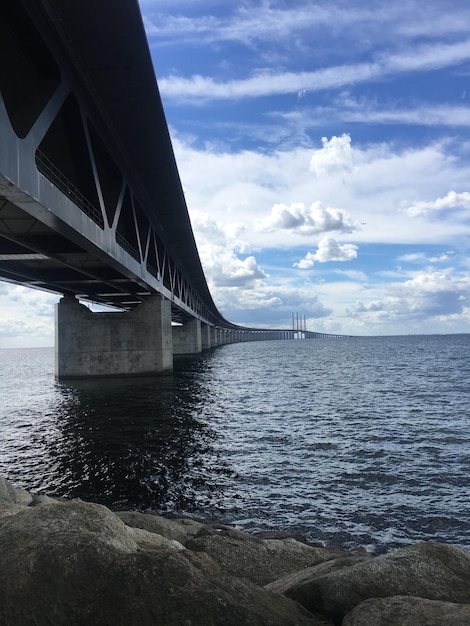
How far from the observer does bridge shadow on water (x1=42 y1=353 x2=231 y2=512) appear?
1208cm

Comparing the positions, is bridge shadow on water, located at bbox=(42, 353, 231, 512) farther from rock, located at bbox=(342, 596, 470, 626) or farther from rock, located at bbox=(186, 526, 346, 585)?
rock, located at bbox=(342, 596, 470, 626)

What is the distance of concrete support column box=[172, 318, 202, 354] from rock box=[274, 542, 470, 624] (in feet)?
274

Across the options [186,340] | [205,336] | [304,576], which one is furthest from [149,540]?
[205,336]

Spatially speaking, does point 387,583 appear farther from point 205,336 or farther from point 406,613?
point 205,336

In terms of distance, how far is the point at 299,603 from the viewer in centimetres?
411

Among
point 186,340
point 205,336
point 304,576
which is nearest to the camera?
point 304,576

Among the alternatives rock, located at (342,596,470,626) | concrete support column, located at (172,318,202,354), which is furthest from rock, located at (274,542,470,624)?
concrete support column, located at (172,318,202,354)

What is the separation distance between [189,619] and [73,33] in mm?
16530

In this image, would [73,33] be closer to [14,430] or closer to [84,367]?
[14,430]

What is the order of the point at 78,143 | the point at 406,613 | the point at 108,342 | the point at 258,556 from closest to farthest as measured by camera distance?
the point at 406,613
the point at 258,556
the point at 78,143
the point at 108,342

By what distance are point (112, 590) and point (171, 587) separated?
17.6 inches

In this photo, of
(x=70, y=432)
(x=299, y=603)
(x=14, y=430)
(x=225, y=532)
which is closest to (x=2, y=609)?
(x=299, y=603)

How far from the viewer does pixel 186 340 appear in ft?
289

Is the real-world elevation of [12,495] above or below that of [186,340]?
below
